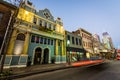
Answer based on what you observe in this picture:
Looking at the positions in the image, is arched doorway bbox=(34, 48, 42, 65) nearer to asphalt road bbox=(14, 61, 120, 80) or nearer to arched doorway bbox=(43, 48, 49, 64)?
arched doorway bbox=(43, 48, 49, 64)

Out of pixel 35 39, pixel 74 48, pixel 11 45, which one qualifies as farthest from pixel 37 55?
pixel 74 48

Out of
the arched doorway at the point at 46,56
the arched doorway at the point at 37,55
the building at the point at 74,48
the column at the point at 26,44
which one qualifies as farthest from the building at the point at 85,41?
the column at the point at 26,44

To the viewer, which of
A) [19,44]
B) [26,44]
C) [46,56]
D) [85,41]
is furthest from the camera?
[85,41]

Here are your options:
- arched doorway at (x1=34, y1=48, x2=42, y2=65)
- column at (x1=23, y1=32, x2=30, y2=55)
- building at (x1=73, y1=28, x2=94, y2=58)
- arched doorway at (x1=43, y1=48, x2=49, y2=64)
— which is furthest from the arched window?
building at (x1=73, y1=28, x2=94, y2=58)

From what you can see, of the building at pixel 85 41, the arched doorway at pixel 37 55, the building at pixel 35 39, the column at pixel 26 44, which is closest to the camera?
the building at pixel 35 39

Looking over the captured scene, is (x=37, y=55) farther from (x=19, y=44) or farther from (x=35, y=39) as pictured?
(x=19, y=44)

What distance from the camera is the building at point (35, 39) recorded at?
44.5 ft

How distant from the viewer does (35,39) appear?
55.8 ft

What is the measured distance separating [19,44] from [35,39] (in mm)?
3574

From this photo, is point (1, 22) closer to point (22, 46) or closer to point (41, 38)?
point (22, 46)

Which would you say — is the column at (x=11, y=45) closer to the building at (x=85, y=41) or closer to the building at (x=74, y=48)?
the building at (x=74, y=48)

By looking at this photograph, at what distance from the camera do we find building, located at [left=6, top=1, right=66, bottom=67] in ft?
44.5

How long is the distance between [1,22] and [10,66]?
7630 millimetres

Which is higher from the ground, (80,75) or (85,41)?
(85,41)
